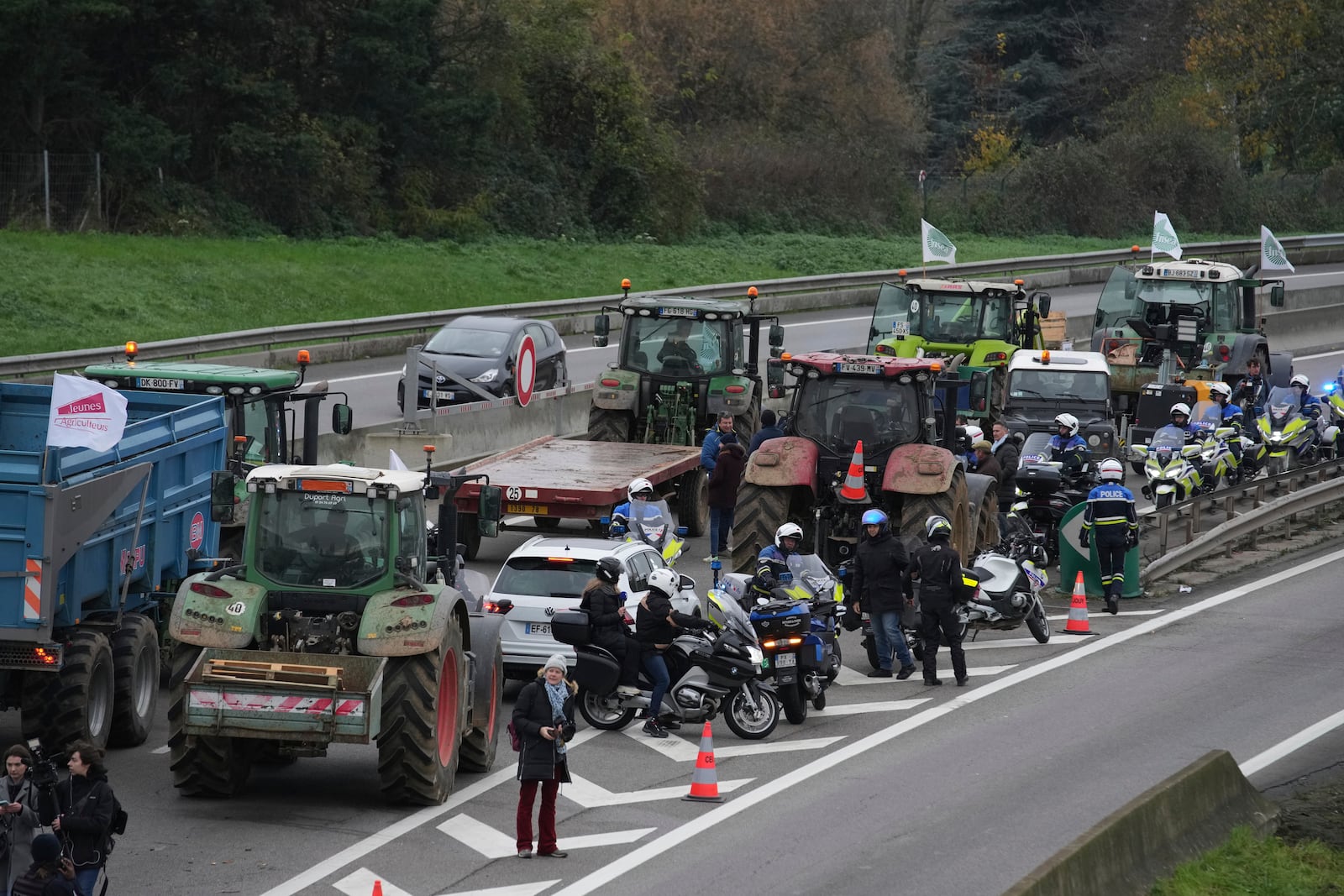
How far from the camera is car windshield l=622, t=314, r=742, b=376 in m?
26.6

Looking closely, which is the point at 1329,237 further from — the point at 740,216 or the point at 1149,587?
the point at 1149,587

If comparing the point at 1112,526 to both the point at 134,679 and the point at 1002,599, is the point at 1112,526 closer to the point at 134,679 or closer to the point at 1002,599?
the point at 1002,599

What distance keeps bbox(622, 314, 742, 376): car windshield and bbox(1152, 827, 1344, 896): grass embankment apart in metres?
14.1

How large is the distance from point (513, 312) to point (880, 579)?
78.1 feet

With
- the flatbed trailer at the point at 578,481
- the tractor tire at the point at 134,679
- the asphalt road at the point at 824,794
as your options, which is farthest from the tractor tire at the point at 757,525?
the tractor tire at the point at 134,679

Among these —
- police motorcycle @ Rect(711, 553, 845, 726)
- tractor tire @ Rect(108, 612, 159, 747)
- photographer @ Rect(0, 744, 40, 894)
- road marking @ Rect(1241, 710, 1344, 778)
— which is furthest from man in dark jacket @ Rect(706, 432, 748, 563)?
photographer @ Rect(0, 744, 40, 894)

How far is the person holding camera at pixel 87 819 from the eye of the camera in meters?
10.7

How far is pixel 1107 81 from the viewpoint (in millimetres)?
75500

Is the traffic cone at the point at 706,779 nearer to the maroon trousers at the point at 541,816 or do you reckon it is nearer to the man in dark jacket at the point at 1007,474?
the maroon trousers at the point at 541,816

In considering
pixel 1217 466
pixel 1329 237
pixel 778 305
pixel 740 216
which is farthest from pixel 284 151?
pixel 1329 237

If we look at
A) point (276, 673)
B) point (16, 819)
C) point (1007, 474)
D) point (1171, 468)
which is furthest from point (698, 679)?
point (1171, 468)

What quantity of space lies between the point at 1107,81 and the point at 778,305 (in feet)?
110

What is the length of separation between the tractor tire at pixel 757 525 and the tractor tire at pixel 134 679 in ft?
23.1

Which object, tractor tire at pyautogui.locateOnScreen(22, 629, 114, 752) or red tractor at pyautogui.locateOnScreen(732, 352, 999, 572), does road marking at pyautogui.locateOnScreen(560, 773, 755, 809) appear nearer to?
tractor tire at pyautogui.locateOnScreen(22, 629, 114, 752)
